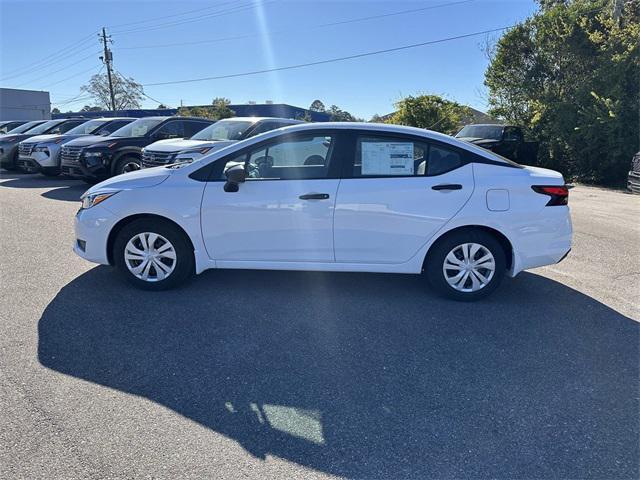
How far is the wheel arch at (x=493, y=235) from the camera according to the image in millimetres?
4266

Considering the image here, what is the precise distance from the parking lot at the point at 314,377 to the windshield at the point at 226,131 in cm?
492

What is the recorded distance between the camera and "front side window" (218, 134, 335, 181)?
431cm

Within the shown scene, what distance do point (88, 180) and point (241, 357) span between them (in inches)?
385

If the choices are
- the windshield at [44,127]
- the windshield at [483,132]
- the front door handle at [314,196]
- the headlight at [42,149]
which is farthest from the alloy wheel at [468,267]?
the windshield at [44,127]

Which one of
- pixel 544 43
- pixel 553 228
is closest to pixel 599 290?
pixel 553 228

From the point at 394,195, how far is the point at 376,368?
166 centimetres

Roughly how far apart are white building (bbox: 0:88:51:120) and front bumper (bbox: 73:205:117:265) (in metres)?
62.9

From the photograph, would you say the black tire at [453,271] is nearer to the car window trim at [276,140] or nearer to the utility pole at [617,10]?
the car window trim at [276,140]

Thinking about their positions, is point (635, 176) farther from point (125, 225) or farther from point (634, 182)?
point (125, 225)

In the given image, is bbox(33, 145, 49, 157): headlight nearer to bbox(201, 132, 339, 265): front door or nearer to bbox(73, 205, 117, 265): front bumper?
bbox(73, 205, 117, 265): front bumper

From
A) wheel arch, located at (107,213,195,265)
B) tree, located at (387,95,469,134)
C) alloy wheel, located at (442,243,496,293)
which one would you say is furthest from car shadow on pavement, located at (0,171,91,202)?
tree, located at (387,95,469,134)

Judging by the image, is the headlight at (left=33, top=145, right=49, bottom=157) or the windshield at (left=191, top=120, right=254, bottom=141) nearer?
the windshield at (left=191, top=120, right=254, bottom=141)

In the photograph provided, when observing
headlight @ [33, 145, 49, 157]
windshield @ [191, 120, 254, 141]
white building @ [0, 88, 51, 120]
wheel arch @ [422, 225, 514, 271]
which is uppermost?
white building @ [0, 88, 51, 120]

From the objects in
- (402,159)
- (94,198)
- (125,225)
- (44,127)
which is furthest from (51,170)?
(402,159)
